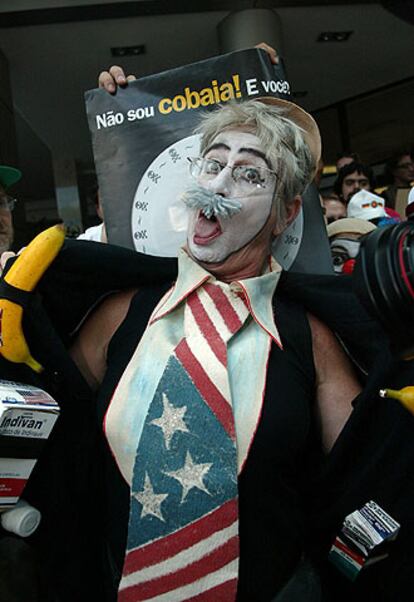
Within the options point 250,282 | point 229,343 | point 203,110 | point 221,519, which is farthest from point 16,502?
point 203,110

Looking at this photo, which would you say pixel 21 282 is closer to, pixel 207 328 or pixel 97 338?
pixel 97 338

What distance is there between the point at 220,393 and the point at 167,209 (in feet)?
2.21

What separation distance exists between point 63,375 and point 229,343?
0.37 m

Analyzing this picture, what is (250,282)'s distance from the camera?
4.75ft

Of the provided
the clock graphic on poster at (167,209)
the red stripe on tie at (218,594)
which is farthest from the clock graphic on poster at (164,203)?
the red stripe on tie at (218,594)

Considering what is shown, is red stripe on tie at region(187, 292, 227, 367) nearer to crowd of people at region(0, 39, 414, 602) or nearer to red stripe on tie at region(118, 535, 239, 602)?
crowd of people at region(0, 39, 414, 602)

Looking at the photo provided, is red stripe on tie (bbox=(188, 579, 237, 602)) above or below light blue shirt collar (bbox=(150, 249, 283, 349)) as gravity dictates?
below

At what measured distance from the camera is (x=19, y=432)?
1204 mm

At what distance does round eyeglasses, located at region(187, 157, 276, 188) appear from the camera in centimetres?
150

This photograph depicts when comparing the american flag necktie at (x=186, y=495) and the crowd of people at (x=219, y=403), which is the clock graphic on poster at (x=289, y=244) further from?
the american flag necktie at (x=186, y=495)

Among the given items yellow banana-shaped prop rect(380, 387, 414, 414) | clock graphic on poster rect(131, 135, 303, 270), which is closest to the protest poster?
clock graphic on poster rect(131, 135, 303, 270)

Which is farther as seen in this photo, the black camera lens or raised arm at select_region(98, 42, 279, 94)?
raised arm at select_region(98, 42, 279, 94)

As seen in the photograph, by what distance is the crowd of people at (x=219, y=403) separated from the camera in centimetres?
129

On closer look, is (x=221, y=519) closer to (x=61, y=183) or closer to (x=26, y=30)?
(x=26, y=30)
